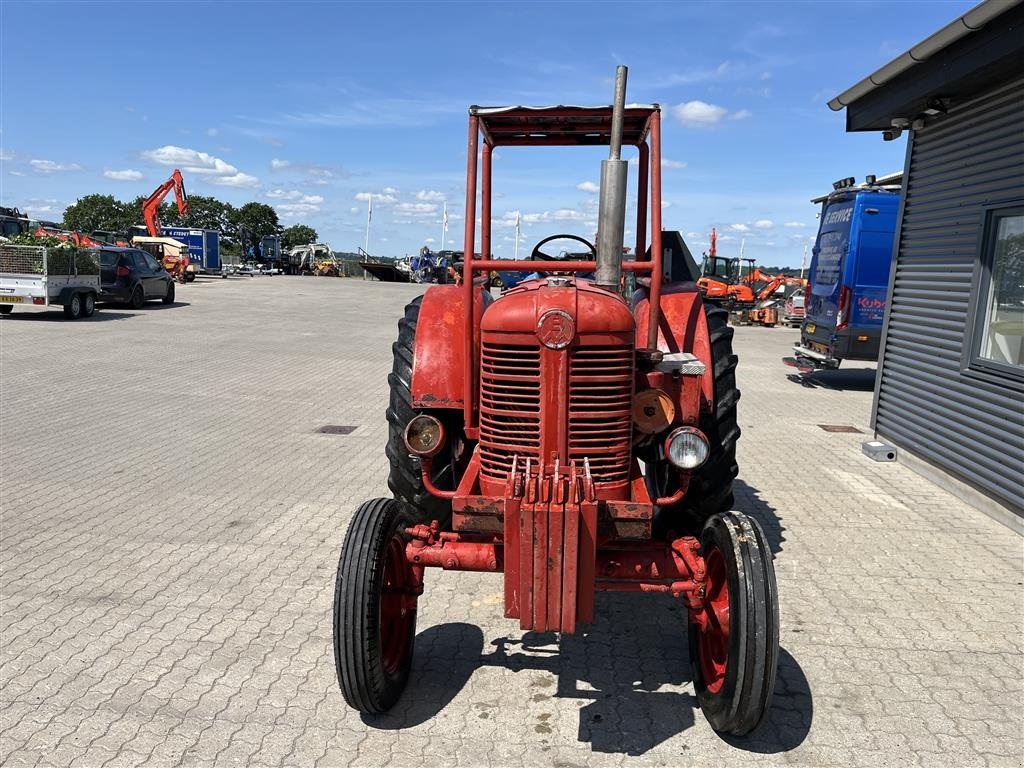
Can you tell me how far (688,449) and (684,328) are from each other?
102cm

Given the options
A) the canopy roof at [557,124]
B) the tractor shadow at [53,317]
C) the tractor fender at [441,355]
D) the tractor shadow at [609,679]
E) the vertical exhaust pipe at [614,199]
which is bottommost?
the tractor shadow at [609,679]

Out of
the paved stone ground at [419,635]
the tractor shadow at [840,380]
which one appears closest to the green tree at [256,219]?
the tractor shadow at [840,380]

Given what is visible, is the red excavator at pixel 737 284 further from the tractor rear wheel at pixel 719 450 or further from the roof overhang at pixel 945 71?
the tractor rear wheel at pixel 719 450

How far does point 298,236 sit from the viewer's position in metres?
67.6

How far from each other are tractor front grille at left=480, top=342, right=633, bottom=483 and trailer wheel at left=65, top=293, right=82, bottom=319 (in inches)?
663

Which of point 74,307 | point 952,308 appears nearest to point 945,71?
point 952,308

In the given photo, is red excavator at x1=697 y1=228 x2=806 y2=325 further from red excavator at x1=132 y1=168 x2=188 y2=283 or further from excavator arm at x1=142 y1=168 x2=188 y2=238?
excavator arm at x1=142 y1=168 x2=188 y2=238

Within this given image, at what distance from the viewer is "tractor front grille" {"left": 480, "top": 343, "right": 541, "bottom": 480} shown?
310cm

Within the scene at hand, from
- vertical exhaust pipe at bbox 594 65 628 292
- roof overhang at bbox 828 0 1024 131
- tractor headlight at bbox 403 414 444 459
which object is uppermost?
roof overhang at bbox 828 0 1024 131

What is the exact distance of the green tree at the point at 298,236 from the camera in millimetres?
65500

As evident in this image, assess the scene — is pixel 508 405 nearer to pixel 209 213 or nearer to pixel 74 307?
pixel 74 307

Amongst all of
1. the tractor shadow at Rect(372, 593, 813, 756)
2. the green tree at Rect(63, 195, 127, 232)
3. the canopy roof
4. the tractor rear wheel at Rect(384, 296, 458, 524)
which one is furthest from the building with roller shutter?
the green tree at Rect(63, 195, 127, 232)

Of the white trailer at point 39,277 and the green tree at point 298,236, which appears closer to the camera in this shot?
the white trailer at point 39,277

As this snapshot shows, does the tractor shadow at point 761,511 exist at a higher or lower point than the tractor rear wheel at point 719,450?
lower
